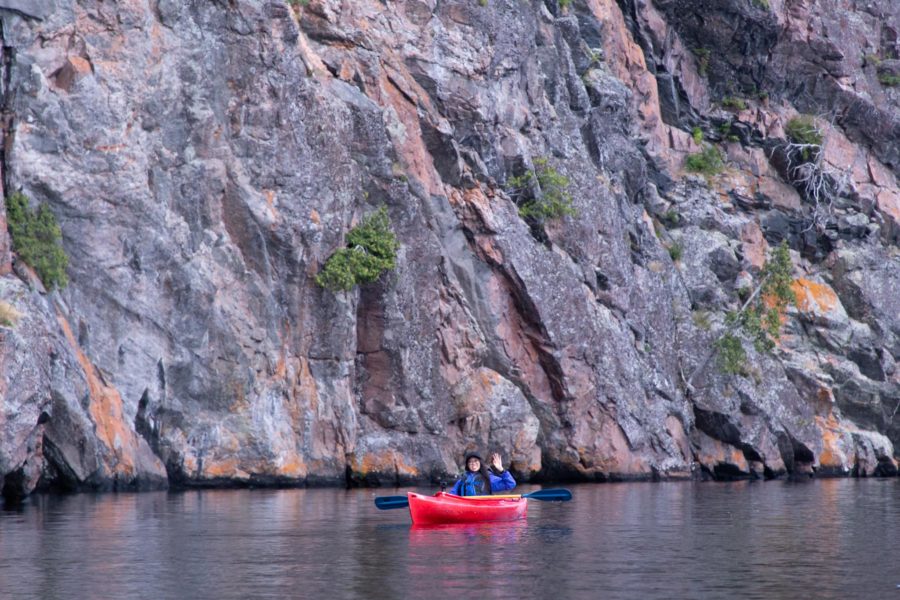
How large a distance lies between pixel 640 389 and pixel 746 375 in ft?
22.4

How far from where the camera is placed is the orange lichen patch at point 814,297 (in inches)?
2591

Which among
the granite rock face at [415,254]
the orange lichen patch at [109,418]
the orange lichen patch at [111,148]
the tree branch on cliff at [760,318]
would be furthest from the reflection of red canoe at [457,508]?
the tree branch on cliff at [760,318]

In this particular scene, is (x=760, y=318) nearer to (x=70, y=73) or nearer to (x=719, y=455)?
(x=719, y=455)

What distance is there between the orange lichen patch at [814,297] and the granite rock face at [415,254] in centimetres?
19

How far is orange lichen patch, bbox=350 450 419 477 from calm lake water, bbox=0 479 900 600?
864cm

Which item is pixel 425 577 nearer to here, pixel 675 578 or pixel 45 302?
pixel 675 578

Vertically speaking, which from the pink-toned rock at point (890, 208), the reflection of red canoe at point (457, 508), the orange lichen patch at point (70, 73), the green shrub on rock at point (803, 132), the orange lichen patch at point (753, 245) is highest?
the green shrub on rock at point (803, 132)

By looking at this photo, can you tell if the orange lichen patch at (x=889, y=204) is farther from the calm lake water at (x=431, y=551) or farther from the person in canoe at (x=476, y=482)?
the person in canoe at (x=476, y=482)

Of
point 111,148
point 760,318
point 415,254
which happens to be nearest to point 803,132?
point 760,318

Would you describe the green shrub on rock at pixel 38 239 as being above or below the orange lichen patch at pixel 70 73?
below

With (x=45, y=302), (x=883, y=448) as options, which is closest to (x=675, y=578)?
(x=45, y=302)

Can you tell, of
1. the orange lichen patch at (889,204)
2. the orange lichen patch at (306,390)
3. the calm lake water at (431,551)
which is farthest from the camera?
the orange lichen patch at (889,204)

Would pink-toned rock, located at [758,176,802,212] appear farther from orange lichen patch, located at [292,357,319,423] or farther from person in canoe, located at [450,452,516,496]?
person in canoe, located at [450,452,516,496]

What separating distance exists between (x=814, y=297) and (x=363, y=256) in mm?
29917
